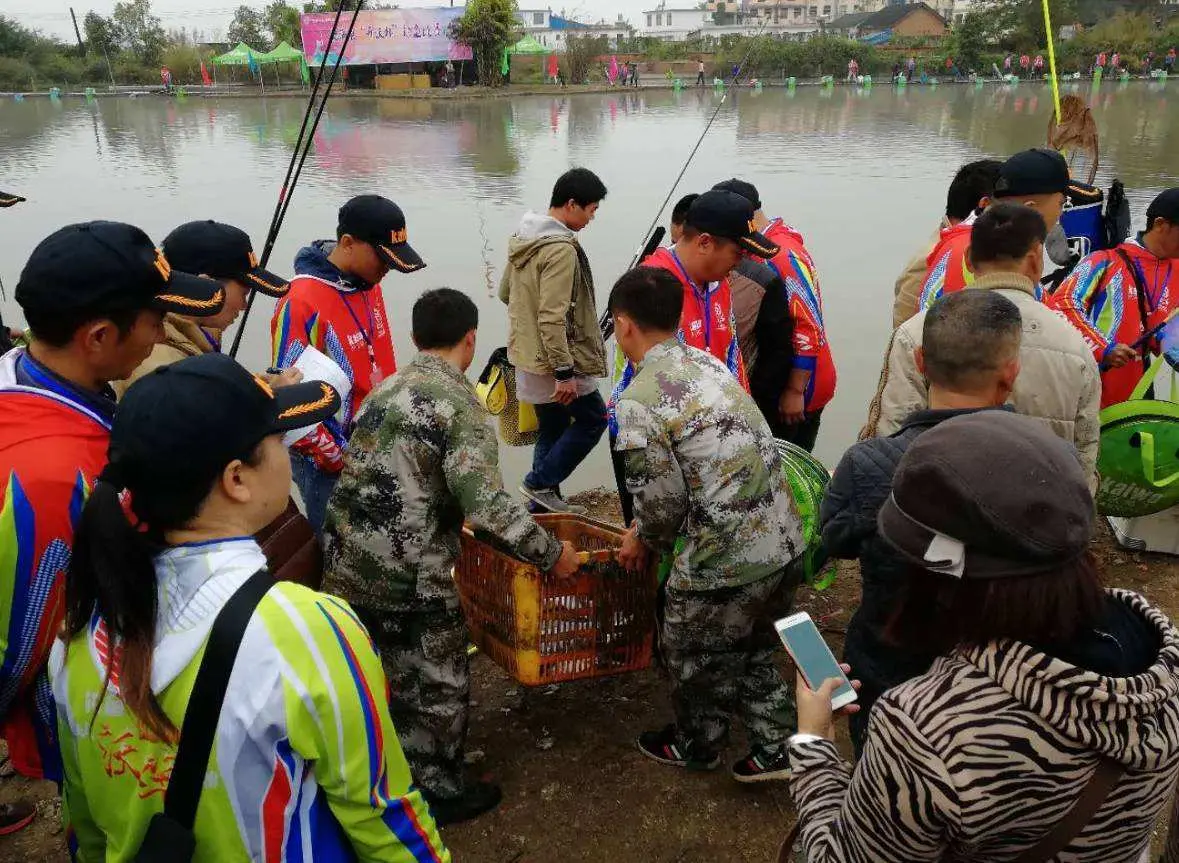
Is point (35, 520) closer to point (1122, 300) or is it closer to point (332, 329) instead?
point (332, 329)

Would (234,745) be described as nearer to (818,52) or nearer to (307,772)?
(307,772)

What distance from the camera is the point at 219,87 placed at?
146ft

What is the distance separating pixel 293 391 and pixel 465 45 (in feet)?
150

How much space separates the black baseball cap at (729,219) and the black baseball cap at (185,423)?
238cm

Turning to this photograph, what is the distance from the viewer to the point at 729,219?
339 cm

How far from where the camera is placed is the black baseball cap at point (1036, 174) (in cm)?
391

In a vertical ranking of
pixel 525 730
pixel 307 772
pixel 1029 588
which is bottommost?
pixel 525 730

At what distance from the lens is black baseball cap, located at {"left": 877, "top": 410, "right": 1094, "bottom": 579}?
47.1 inches

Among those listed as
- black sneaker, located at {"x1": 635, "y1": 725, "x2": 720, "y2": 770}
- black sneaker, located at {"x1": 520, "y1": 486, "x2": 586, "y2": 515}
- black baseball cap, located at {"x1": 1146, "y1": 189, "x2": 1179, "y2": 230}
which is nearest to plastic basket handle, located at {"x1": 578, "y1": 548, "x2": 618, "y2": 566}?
black sneaker, located at {"x1": 635, "y1": 725, "x2": 720, "y2": 770}

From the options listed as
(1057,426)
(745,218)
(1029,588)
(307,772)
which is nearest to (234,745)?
(307,772)

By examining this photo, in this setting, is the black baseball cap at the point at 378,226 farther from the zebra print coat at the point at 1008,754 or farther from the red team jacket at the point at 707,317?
the zebra print coat at the point at 1008,754

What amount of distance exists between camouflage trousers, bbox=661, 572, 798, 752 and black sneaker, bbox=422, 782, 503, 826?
689mm

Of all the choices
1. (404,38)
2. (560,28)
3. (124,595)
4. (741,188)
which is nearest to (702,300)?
(741,188)

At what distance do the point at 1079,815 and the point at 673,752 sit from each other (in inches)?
76.2
